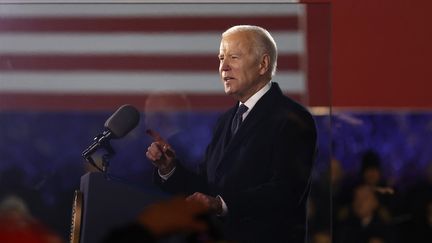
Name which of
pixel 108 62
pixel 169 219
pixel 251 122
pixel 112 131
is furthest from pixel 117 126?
pixel 169 219

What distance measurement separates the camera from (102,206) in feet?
5.63

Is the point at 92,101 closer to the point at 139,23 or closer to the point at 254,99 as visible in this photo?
the point at 139,23

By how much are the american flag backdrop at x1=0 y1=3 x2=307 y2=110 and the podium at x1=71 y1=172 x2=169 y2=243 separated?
621mm

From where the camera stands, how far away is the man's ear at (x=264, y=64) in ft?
7.49

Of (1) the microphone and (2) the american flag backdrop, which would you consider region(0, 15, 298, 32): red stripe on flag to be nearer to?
(2) the american flag backdrop

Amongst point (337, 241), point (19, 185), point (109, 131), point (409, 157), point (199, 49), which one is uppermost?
point (199, 49)

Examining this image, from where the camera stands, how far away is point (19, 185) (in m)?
2.32

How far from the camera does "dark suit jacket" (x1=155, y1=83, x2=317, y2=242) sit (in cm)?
219

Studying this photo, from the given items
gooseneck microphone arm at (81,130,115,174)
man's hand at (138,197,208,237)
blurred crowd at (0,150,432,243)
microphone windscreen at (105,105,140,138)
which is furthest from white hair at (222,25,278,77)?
man's hand at (138,197,208,237)

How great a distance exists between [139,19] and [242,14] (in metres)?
0.31

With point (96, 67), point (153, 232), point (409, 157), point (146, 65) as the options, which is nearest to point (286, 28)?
point (146, 65)

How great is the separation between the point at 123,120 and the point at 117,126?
0.05m

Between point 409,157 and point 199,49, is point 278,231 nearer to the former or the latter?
point 199,49

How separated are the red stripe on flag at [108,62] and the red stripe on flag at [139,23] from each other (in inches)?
3.2
